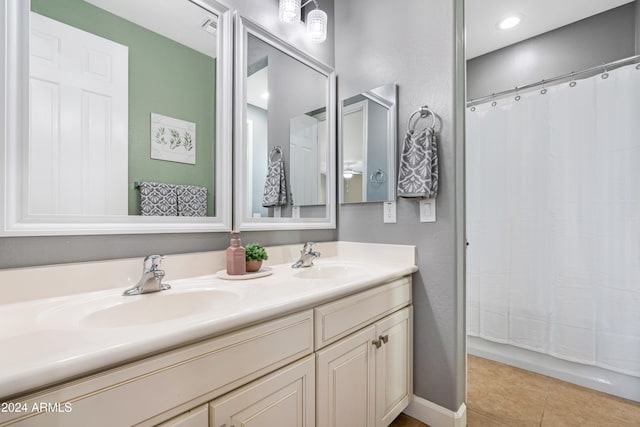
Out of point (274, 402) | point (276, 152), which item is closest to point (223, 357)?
point (274, 402)

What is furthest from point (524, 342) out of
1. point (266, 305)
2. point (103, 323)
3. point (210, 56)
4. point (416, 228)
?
point (210, 56)

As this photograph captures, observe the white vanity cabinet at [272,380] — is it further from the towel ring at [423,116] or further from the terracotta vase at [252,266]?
the towel ring at [423,116]

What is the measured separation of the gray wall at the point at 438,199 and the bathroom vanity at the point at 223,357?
0.17 m

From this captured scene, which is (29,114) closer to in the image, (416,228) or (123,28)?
(123,28)

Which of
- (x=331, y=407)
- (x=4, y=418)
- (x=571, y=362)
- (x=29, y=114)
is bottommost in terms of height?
(x=571, y=362)

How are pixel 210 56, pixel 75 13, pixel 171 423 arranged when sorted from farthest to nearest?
pixel 210 56 < pixel 75 13 < pixel 171 423

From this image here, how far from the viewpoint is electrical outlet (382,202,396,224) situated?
5.55 feet

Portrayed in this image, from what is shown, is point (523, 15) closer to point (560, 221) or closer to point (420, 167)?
point (560, 221)

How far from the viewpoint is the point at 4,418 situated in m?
0.47

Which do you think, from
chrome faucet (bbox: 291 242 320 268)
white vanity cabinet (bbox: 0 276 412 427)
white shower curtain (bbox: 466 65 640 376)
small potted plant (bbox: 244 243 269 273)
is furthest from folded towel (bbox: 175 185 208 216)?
white shower curtain (bbox: 466 65 640 376)

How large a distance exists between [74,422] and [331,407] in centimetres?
78

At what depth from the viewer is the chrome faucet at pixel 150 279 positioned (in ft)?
3.23

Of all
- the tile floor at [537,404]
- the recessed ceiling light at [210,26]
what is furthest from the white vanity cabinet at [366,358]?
the recessed ceiling light at [210,26]

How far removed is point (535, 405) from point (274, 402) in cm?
171
